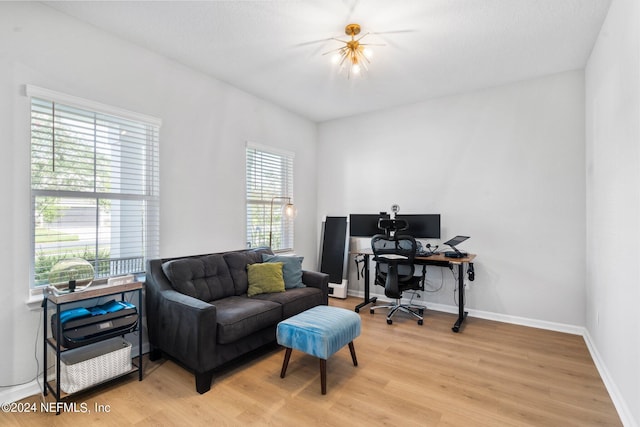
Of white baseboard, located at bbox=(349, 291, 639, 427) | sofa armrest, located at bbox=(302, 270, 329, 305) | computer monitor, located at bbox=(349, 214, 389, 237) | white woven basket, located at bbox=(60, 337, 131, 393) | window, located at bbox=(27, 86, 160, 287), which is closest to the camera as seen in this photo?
white baseboard, located at bbox=(349, 291, 639, 427)

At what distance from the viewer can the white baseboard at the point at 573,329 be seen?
2.05 meters

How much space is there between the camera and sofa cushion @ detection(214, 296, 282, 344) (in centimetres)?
251

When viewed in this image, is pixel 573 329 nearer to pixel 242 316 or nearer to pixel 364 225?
pixel 364 225

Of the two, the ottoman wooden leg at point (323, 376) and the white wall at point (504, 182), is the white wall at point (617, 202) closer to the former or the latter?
the white wall at point (504, 182)

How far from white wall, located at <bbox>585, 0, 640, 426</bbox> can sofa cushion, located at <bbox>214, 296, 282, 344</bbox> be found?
2.54m

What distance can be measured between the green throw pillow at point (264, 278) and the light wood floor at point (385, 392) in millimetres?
628

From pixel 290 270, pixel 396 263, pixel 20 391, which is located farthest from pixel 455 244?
pixel 20 391

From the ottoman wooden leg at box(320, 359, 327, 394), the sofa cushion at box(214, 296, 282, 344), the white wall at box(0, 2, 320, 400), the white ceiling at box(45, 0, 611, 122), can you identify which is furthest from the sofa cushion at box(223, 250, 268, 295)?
the white ceiling at box(45, 0, 611, 122)

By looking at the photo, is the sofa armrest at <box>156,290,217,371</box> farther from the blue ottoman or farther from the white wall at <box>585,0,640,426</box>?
the white wall at <box>585,0,640,426</box>

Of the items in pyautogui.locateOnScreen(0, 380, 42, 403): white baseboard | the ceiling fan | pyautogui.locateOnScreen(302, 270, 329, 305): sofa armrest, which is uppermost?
the ceiling fan

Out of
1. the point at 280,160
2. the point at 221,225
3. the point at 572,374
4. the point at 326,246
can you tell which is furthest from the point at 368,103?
the point at 572,374

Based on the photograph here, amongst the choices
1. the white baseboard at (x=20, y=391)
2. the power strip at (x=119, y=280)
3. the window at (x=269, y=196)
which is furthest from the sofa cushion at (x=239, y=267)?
the white baseboard at (x=20, y=391)

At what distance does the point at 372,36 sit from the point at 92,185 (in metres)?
2.81

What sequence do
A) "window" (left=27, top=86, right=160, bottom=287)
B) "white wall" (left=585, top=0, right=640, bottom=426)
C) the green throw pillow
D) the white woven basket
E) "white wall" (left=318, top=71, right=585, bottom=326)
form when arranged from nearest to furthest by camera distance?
"white wall" (left=585, top=0, right=640, bottom=426)
the white woven basket
"window" (left=27, top=86, right=160, bottom=287)
the green throw pillow
"white wall" (left=318, top=71, right=585, bottom=326)
